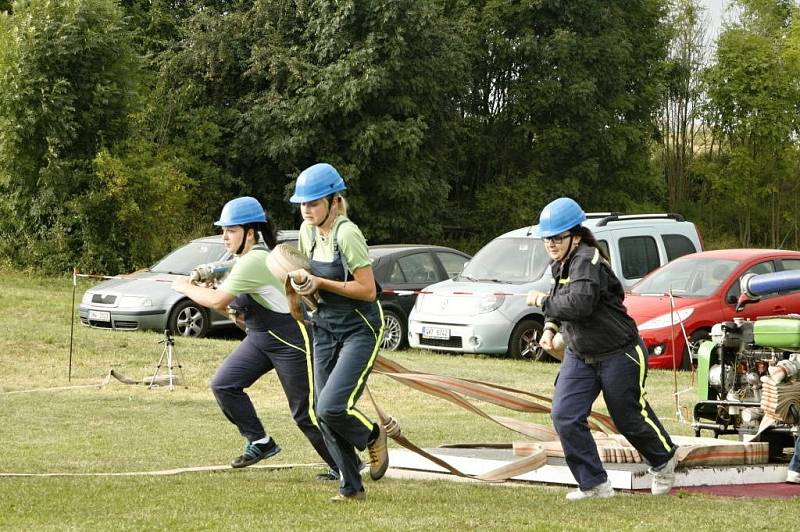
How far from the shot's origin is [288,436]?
38.2 feet

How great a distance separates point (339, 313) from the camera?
7648 millimetres

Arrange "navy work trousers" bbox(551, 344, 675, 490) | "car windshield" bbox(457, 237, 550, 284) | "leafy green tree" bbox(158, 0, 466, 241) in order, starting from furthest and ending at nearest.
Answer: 1. "leafy green tree" bbox(158, 0, 466, 241)
2. "car windshield" bbox(457, 237, 550, 284)
3. "navy work trousers" bbox(551, 344, 675, 490)

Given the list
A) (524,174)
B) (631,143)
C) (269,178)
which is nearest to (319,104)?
(269,178)

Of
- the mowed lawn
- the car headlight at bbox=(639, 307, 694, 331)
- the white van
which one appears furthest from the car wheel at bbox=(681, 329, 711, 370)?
the white van

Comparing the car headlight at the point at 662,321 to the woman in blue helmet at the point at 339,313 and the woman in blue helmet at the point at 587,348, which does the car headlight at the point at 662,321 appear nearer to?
the woman in blue helmet at the point at 587,348

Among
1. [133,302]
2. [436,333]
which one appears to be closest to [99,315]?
[133,302]

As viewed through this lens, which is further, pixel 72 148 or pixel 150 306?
pixel 72 148

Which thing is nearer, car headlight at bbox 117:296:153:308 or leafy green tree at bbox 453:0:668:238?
car headlight at bbox 117:296:153:308

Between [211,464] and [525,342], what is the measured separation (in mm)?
9960

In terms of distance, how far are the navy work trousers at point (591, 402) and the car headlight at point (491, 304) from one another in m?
10.8

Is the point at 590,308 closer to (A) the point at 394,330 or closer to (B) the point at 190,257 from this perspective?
(A) the point at 394,330

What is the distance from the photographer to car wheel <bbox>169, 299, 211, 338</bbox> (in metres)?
20.3

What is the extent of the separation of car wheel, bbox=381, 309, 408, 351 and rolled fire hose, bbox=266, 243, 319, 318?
12412 millimetres

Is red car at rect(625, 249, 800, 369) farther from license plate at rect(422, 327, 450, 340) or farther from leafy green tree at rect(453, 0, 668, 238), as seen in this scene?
leafy green tree at rect(453, 0, 668, 238)
